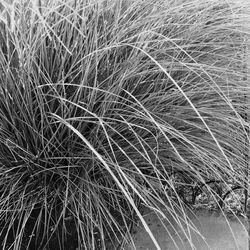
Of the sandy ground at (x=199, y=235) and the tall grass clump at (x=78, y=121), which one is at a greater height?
the tall grass clump at (x=78, y=121)

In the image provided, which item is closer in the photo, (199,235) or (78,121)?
(78,121)

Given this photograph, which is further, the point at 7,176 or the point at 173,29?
the point at 173,29

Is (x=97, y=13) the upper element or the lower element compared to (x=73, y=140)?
upper

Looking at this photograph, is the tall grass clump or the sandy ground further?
the sandy ground

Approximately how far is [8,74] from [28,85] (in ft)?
0.23

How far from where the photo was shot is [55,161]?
1.29 m

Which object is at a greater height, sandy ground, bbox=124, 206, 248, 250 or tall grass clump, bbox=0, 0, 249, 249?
tall grass clump, bbox=0, 0, 249, 249

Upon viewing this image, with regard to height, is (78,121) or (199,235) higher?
(78,121)

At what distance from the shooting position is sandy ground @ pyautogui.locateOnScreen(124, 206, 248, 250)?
148 cm

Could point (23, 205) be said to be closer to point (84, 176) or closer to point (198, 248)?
point (84, 176)

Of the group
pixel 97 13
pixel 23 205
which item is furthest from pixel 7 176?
pixel 97 13

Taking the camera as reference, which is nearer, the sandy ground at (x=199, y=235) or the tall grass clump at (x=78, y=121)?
the tall grass clump at (x=78, y=121)

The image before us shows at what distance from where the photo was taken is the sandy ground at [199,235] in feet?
4.87

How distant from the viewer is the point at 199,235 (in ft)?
4.99
